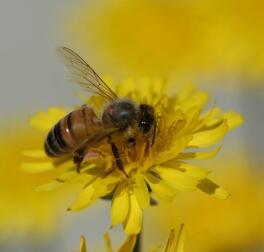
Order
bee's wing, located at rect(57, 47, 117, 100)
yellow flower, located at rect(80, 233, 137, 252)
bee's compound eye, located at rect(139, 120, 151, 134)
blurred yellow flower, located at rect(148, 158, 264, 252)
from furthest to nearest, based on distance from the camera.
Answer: blurred yellow flower, located at rect(148, 158, 264, 252)
bee's wing, located at rect(57, 47, 117, 100)
bee's compound eye, located at rect(139, 120, 151, 134)
yellow flower, located at rect(80, 233, 137, 252)

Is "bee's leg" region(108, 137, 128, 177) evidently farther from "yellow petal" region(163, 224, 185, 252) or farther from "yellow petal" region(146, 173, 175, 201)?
"yellow petal" region(163, 224, 185, 252)

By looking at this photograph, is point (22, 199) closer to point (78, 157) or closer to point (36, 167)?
point (36, 167)

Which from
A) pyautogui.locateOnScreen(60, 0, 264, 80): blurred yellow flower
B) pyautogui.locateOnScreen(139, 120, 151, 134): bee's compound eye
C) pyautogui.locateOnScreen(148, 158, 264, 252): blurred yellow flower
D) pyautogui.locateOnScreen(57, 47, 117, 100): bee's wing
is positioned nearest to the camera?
pyautogui.locateOnScreen(139, 120, 151, 134): bee's compound eye

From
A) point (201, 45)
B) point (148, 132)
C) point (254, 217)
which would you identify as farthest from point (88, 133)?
point (201, 45)

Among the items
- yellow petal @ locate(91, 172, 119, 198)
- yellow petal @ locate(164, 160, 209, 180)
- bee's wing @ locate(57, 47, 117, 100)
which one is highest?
bee's wing @ locate(57, 47, 117, 100)

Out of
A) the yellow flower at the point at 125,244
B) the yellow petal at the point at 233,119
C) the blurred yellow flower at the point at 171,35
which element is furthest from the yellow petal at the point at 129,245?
the blurred yellow flower at the point at 171,35

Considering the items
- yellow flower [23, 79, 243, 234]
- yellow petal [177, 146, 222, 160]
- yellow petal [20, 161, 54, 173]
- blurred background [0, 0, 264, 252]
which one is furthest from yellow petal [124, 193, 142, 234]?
blurred background [0, 0, 264, 252]
